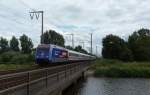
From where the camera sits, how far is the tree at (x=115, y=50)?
12262 centimetres

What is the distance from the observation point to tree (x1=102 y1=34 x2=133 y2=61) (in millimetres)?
122625

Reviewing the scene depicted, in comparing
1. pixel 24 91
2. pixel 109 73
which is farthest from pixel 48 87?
pixel 109 73

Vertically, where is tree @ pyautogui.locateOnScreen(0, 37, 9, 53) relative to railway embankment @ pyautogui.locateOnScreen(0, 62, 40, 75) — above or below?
above

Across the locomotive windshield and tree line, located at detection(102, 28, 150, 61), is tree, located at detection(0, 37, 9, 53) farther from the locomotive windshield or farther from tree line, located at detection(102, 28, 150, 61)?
the locomotive windshield

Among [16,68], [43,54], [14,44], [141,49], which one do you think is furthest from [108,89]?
[14,44]

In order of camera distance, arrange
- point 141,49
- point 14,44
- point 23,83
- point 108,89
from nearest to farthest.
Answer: point 23,83
point 108,89
point 141,49
point 14,44

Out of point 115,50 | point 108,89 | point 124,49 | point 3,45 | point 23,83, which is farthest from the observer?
point 3,45

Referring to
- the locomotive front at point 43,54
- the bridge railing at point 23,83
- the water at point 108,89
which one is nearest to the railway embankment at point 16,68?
the locomotive front at point 43,54

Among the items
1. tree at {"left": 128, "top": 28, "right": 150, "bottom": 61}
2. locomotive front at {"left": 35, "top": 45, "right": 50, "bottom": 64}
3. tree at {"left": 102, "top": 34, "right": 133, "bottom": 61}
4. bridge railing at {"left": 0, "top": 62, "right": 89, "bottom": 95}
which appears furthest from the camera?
tree at {"left": 128, "top": 28, "right": 150, "bottom": 61}

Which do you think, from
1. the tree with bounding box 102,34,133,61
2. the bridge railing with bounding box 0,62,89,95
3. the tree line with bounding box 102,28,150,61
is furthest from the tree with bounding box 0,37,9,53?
the bridge railing with bounding box 0,62,89,95

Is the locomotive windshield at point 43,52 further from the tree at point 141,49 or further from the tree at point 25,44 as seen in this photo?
the tree at point 25,44

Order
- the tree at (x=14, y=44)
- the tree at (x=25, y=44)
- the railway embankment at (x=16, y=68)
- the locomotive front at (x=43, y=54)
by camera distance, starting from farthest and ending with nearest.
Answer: the tree at (x=14, y=44)
the tree at (x=25, y=44)
the locomotive front at (x=43, y=54)
the railway embankment at (x=16, y=68)

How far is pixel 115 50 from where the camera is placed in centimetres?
12412

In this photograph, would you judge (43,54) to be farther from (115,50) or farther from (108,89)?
(115,50)
